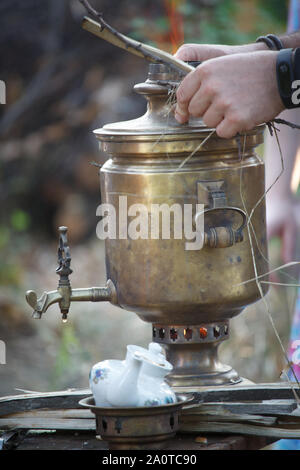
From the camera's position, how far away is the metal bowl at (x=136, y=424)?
1.61 metres

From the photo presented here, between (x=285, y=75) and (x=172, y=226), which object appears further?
(x=172, y=226)

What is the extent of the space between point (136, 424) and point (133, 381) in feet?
0.29

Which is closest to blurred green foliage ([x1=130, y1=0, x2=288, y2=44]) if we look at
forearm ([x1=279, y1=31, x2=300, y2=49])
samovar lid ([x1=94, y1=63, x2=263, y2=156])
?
forearm ([x1=279, y1=31, x2=300, y2=49])

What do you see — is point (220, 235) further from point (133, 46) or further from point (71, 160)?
point (71, 160)

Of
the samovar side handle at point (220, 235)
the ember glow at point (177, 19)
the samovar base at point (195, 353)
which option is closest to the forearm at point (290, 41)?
the samovar side handle at point (220, 235)

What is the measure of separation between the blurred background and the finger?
2449 millimetres

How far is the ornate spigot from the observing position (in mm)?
1961

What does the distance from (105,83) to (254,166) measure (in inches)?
181

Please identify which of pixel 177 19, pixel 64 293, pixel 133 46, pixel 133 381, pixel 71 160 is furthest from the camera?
pixel 71 160

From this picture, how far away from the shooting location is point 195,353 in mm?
2102

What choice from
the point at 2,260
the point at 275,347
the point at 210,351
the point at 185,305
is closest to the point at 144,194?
the point at 185,305

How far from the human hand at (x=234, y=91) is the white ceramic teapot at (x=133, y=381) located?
527mm

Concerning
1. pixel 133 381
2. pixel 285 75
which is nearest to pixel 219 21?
pixel 285 75

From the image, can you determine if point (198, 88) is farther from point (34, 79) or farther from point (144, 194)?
point (34, 79)
